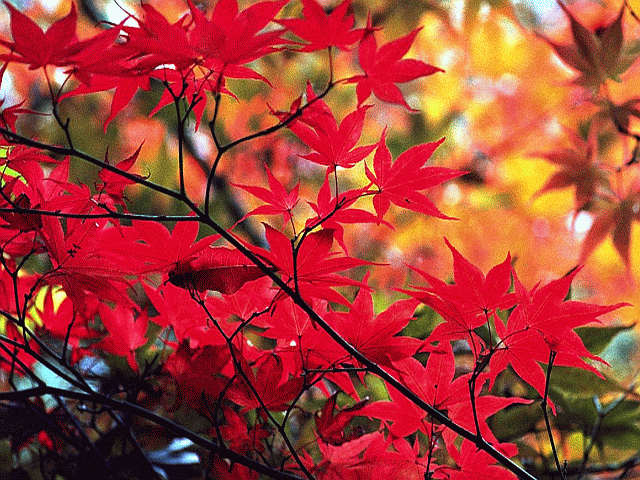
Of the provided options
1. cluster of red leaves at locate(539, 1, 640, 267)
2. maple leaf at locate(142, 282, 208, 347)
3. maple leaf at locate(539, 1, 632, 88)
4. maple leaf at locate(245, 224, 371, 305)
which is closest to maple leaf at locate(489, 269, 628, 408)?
maple leaf at locate(245, 224, 371, 305)

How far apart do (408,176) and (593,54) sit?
57 cm

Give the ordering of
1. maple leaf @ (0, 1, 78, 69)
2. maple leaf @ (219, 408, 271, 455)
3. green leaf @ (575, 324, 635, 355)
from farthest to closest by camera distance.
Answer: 1. green leaf @ (575, 324, 635, 355)
2. maple leaf @ (219, 408, 271, 455)
3. maple leaf @ (0, 1, 78, 69)

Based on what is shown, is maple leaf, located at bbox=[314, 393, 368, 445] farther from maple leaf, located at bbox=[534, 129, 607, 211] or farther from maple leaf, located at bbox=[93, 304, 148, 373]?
maple leaf, located at bbox=[534, 129, 607, 211]

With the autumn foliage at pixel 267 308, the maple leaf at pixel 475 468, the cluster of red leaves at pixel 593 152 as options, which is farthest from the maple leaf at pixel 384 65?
the cluster of red leaves at pixel 593 152

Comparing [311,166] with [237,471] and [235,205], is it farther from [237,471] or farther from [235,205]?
[237,471]

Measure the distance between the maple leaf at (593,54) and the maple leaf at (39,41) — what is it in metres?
0.68

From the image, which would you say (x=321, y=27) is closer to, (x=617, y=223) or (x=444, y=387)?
(x=444, y=387)

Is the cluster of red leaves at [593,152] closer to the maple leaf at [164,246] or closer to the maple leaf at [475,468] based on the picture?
the maple leaf at [475,468]

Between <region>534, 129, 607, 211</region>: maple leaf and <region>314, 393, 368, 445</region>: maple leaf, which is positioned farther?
→ <region>534, 129, 607, 211</region>: maple leaf

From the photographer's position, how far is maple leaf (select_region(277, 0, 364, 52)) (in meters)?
0.37

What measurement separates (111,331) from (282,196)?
212 millimetres

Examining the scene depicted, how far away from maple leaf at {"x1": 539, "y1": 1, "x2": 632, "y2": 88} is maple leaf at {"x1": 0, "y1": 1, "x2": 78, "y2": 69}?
676 mm

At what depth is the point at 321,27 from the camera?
0.37 meters

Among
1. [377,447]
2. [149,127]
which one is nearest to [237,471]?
[377,447]
